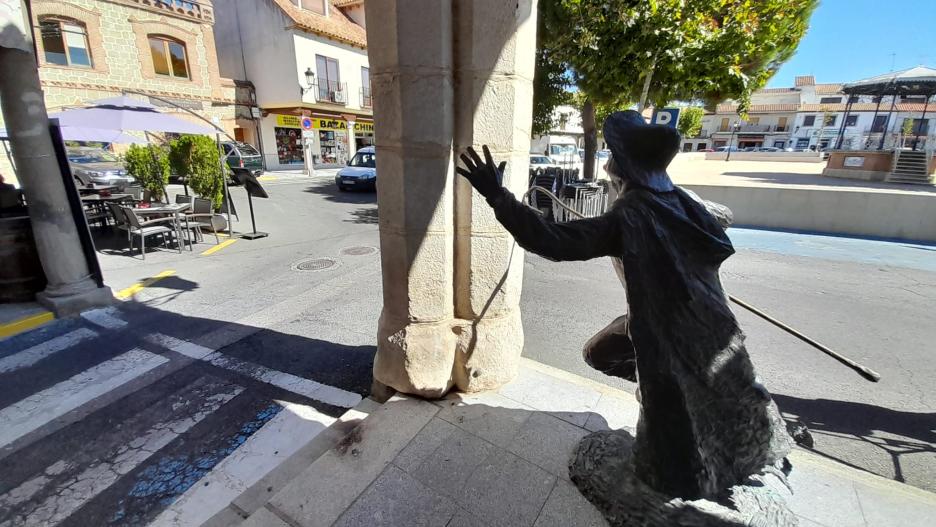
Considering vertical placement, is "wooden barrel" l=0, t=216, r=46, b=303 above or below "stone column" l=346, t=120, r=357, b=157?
below

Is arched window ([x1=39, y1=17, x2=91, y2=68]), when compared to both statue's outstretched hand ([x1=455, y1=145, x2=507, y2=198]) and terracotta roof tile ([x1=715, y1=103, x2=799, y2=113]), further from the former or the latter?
terracotta roof tile ([x1=715, y1=103, x2=799, y2=113])

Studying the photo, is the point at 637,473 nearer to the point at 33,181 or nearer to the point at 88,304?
the point at 88,304

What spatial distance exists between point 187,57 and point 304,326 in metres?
Result: 22.1

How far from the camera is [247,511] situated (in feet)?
7.49

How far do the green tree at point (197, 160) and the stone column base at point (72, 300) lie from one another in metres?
4.37

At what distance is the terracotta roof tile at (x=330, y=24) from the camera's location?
22.7 metres

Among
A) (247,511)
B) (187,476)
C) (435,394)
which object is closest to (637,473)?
(435,394)

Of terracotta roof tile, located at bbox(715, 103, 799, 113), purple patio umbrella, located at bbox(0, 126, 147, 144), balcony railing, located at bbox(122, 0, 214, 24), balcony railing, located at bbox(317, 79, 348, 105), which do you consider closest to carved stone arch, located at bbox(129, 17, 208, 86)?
balcony railing, located at bbox(122, 0, 214, 24)

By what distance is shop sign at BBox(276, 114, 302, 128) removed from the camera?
24953mm

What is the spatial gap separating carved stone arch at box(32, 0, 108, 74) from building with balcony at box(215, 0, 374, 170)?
687cm

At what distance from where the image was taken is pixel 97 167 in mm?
14305

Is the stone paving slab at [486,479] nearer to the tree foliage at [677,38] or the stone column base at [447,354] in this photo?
the stone column base at [447,354]

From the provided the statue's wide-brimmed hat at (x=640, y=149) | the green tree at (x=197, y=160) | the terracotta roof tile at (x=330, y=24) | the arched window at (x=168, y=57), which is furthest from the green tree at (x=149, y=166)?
the terracotta roof tile at (x=330, y=24)

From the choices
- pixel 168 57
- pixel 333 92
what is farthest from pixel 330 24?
pixel 168 57
